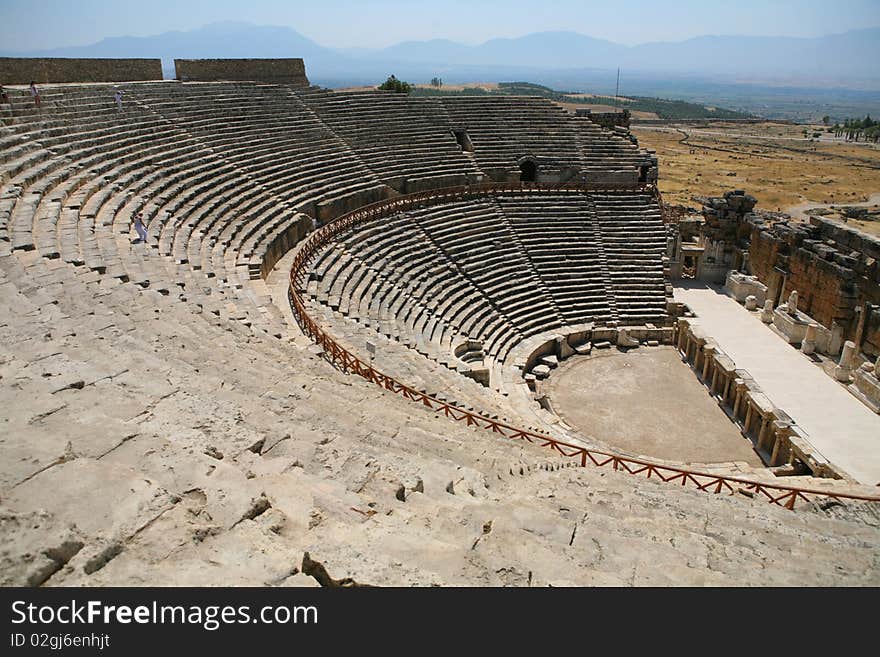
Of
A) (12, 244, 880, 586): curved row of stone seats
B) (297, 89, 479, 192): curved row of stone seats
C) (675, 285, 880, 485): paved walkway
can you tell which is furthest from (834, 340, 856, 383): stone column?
(297, 89, 479, 192): curved row of stone seats

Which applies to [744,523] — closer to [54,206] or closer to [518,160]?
[54,206]

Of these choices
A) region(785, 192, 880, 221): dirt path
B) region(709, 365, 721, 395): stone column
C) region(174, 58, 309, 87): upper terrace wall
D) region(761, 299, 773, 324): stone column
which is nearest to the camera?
region(709, 365, 721, 395): stone column

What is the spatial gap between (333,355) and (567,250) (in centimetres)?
1476

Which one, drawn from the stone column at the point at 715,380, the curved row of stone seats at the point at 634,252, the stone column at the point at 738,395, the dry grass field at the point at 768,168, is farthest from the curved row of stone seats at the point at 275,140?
the dry grass field at the point at 768,168

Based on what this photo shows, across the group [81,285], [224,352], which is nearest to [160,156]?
[81,285]

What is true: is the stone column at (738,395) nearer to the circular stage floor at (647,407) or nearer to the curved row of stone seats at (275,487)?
the circular stage floor at (647,407)

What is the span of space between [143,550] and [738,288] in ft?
83.3

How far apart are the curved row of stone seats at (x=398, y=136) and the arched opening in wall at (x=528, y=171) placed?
246 centimetres

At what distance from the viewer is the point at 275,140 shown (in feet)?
79.0

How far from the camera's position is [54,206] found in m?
13.8

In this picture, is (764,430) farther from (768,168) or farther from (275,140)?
(768,168)

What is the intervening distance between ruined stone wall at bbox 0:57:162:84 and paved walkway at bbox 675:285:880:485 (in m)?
24.4

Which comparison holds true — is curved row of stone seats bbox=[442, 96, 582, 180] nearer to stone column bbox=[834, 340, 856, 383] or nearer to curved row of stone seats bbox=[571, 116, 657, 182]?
curved row of stone seats bbox=[571, 116, 657, 182]

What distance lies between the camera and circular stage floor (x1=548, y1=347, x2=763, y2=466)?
52.2ft
